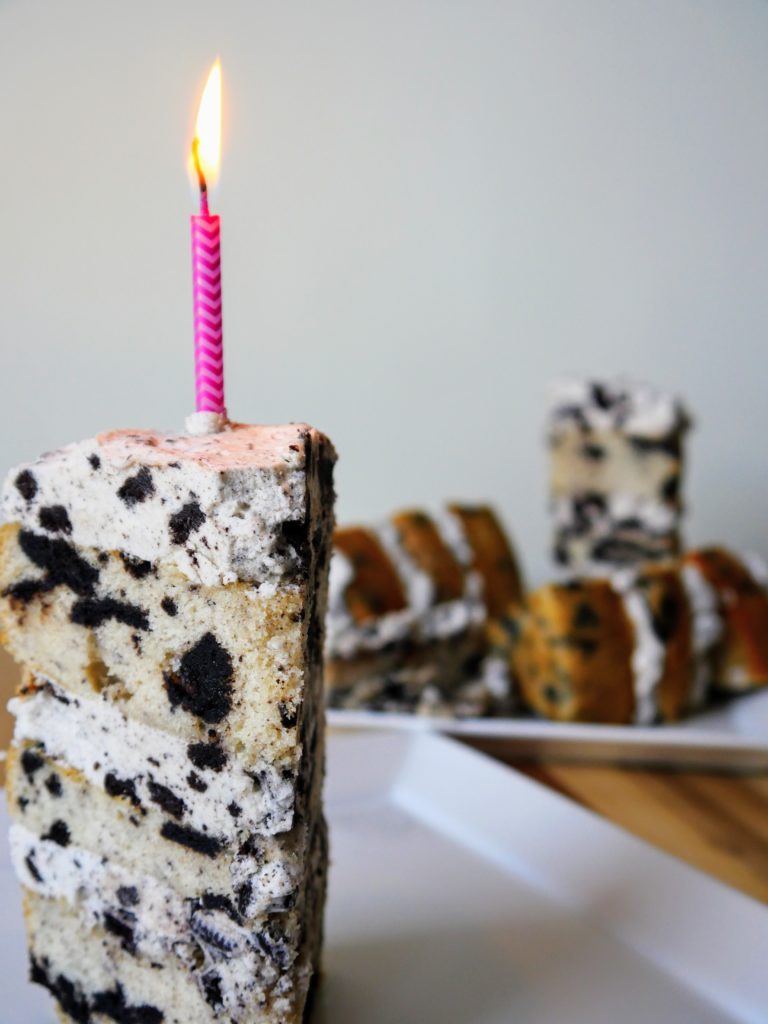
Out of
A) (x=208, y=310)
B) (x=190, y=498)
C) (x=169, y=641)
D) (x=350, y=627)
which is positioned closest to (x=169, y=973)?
(x=169, y=641)

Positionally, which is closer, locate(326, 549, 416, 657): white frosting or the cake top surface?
locate(326, 549, 416, 657): white frosting

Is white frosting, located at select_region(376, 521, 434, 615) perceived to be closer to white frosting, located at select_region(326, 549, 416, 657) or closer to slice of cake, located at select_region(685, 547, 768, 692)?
white frosting, located at select_region(326, 549, 416, 657)

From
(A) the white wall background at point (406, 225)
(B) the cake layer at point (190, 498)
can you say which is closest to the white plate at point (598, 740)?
(A) the white wall background at point (406, 225)

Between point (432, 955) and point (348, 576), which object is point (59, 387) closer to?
point (432, 955)

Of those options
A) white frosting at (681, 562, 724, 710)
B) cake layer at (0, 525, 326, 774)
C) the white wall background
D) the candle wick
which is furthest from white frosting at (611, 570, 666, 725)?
the candle wick

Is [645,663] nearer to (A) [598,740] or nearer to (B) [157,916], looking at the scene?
(A) [598,740]

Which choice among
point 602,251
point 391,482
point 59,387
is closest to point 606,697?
point 391,482
